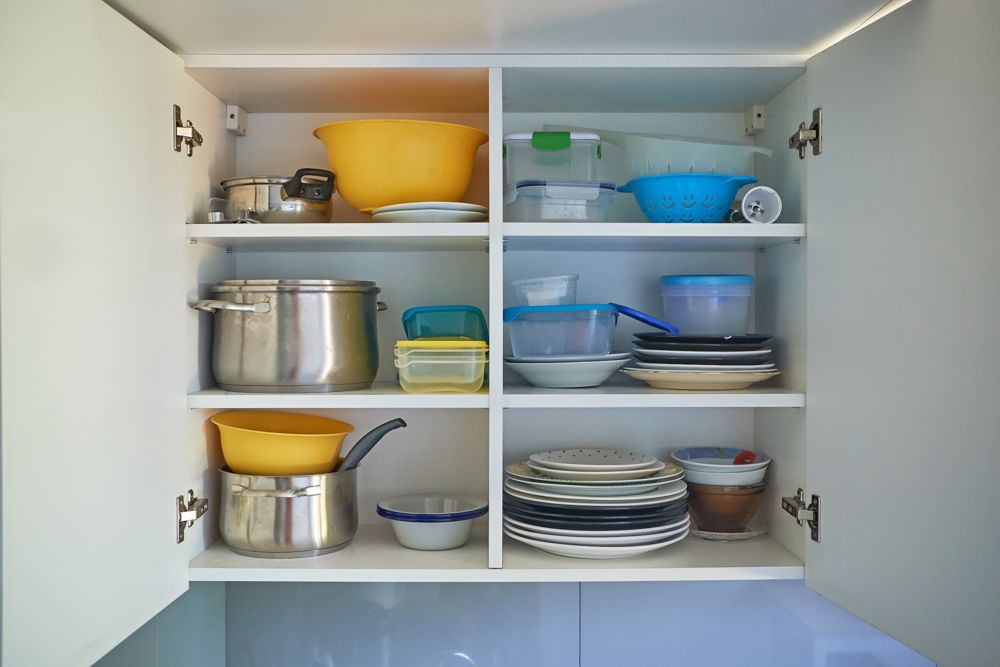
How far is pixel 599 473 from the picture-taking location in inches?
56.3

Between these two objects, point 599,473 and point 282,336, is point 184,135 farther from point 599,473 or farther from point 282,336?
point 599,473

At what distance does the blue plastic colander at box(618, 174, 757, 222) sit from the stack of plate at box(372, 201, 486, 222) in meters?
0.29

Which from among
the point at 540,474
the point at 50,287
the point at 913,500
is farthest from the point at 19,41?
the point at 913,500

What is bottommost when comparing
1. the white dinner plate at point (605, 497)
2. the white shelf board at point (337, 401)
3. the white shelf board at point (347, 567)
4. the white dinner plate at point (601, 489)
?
the white shelf board at point (347, 567)

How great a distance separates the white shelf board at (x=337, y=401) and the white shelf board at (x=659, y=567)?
0.27 meters

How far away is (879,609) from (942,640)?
0.45 feet

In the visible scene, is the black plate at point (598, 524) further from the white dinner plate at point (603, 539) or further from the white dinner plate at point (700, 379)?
the white dinner plate at point (700, 379)

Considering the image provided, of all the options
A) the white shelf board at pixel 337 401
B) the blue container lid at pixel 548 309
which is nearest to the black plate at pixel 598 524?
the white shelf board at pixel 337 401

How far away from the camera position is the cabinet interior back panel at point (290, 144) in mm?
1681

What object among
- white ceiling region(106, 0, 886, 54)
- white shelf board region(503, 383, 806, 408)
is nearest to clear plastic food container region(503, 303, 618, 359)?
white shelf board region(503, 383, 806, 408)

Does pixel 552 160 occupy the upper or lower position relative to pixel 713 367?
upper

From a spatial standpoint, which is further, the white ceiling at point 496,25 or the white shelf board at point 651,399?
the white shelf board at point 651,399

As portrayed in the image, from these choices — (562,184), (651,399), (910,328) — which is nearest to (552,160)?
(562,184)

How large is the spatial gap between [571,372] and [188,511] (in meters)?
0.67
